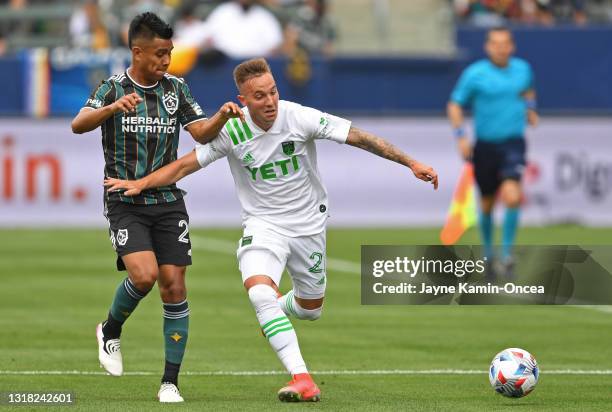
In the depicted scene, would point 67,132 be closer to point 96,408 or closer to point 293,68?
point 293,68

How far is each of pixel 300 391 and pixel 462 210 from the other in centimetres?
1273

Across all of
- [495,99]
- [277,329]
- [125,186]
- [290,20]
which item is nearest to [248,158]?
[125,186]

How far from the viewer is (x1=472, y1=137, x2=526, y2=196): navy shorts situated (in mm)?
16703

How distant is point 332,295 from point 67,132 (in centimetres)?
898

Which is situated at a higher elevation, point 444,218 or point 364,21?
point 364,21

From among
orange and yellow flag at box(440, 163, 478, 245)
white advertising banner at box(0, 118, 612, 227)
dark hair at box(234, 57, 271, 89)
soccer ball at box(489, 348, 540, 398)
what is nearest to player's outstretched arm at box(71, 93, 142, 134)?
dark hair at box(234, 57, 271, 89)

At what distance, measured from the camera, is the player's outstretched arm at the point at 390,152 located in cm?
910

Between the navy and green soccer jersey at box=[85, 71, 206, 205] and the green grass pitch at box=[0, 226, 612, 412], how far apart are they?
135 centimetres

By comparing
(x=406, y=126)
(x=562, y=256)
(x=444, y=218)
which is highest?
(x=562, y=256)

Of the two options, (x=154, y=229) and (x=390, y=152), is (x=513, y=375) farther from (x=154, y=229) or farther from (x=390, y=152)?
(x=154, y=229)

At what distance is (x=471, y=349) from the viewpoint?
11.8 meters

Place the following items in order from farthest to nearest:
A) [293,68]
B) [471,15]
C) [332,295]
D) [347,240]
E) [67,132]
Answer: [471,15] → [293,68] → [67,132] → [347,240] → [332,295]

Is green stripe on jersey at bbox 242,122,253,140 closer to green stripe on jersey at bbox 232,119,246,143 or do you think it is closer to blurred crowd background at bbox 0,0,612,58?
green stripe on jersey at bbox 232,119,246,143

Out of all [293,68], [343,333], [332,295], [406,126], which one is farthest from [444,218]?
[343,333]
